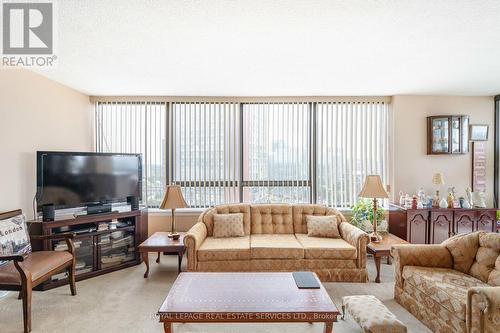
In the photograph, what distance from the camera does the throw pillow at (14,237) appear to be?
2.87 metres

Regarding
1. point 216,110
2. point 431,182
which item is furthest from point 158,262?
point 431,182

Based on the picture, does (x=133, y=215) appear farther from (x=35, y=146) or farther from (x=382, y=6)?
(x=382, y=6)

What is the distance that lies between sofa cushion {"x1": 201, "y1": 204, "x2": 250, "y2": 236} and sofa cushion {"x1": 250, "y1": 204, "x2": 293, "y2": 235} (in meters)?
0.10

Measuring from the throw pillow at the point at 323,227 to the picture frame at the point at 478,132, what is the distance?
3077 mm

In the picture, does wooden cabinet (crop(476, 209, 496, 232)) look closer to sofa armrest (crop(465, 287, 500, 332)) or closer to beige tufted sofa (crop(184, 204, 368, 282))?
beige tufted sofa (crop(184, 204, 368, 282))

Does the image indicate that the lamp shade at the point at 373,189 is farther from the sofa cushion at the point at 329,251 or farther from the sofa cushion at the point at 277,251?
the sofa cushion at the point at 277,251

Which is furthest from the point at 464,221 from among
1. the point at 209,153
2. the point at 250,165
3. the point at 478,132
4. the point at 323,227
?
the point at 209,153

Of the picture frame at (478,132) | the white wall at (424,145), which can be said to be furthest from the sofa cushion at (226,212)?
the picture frame at (478,132)

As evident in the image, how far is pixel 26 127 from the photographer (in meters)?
3.65

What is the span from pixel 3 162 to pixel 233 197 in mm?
3296

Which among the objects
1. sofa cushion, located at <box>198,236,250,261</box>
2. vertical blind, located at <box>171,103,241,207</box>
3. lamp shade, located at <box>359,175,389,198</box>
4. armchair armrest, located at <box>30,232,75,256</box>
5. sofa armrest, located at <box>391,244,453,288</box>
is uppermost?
vertical blind, located at <box>171,103,241,207</box>

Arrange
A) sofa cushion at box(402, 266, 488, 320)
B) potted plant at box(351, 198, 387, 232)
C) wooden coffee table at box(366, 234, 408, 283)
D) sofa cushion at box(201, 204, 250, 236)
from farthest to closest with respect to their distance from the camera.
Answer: potted plant at box(351, 198, 387, 232), sofa cushion at box(201, 204, 250, 236), wooden coffee table at box(366, 234, 408, 283), sofa cushion at box(402, 266, 488, 320)

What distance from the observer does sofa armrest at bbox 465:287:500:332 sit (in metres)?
1.98

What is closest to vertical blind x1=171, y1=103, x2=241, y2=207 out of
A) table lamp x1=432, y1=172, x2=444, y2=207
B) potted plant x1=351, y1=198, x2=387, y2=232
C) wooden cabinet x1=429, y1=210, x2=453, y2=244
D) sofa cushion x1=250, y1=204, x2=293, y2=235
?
sofa cushion x1=250, y1=204, x2=293, y2=235
